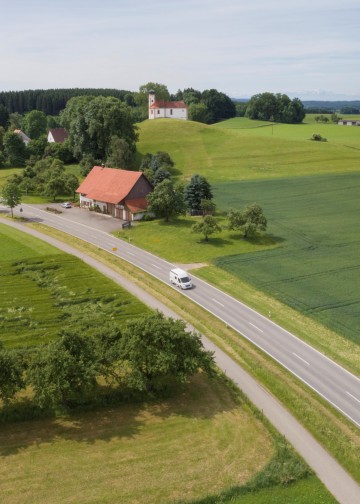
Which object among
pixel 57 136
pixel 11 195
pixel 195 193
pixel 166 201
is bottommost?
pixel 166 201

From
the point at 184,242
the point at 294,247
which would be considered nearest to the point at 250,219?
the point at 294,247

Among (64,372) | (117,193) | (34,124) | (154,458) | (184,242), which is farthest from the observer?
(34,124)

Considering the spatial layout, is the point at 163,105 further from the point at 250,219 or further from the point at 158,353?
the point at 158,353

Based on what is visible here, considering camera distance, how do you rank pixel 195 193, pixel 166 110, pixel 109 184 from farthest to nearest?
1. pixel 166 110
2. pixel 109 184
3. pixel 195 193

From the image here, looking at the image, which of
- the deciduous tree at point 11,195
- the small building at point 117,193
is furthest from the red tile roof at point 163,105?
the deciduous tree at point 11,195

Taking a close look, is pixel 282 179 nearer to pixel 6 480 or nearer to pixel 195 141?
pixel 195 141

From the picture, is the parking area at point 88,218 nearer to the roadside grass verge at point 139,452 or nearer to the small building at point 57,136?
the roadside grass verge at point 139,452

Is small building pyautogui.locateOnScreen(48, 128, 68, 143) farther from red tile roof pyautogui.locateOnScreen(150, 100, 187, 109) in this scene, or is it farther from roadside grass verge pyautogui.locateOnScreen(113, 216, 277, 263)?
roadside grass verge pyautogui.locateOnScreen(113, 216, 277, 263)
